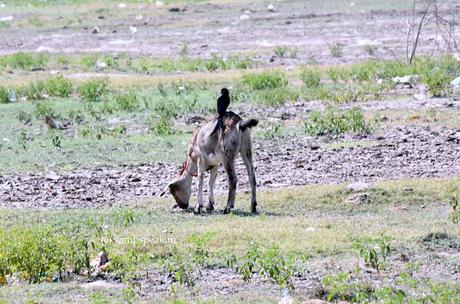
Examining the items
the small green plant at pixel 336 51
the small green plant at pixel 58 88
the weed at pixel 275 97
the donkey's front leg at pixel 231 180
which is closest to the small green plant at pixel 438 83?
the weed at pixel 275 97

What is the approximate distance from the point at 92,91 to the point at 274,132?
18.0 ft

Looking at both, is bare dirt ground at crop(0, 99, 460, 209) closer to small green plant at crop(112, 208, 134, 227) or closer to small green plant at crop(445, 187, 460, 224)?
small green plant at crop(445, 187, 460, 224)

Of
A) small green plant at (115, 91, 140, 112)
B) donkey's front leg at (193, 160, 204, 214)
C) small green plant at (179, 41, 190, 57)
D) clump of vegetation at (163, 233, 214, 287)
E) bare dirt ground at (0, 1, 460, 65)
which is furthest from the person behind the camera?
bare dirt ground at (0, 1, 460, 65)

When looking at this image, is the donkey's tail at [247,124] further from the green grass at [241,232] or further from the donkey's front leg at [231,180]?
the green grass at [241,232]

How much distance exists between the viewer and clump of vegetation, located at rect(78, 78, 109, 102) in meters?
22.0

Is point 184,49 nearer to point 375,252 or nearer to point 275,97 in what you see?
point 275,97

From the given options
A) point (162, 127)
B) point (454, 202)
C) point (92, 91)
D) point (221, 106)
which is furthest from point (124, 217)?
point (92, 91)

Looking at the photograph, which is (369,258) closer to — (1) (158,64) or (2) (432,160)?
(2) (432,160)

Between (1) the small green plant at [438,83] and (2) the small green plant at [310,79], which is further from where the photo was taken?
(2) the small green plant at [310,79]

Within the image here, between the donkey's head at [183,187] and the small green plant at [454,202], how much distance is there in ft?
10.0

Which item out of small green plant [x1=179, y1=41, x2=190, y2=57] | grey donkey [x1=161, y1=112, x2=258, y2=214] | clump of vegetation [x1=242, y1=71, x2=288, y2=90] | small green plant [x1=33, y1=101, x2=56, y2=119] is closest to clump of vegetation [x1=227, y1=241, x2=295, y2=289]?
grey donkey [x1=161, y1=112, x2=258, y2=214]

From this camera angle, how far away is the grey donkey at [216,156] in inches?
498

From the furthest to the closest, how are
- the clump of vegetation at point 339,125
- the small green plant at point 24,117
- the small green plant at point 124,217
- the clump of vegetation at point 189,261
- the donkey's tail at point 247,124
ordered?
1. the small green plant at point 24,117
2. the clump of vegetation at point 339,125
3. the donkey's tail at point 247,124
4. the small green plant at point 124,217
5. the clump of vegetation at point 189,261

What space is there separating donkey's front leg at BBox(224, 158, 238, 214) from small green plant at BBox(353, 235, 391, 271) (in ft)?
8.92
